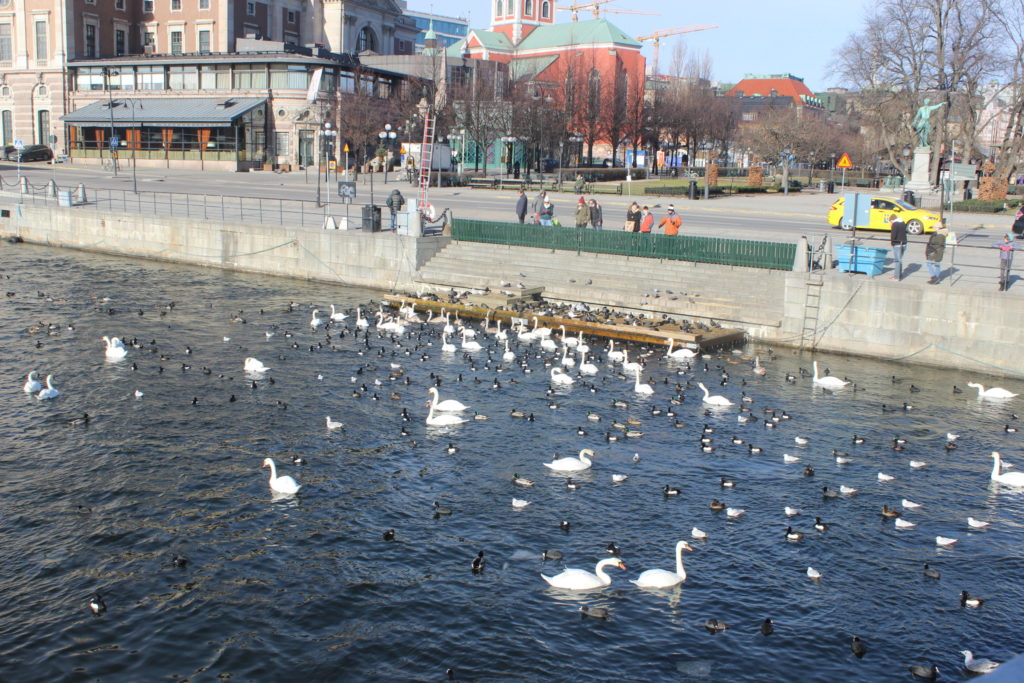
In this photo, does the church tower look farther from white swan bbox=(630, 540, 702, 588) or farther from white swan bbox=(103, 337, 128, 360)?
white swan bbox=(630, 540, 702, 588)

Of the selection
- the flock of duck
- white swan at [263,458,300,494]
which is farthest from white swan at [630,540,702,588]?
white swan at [263,458,300,494]

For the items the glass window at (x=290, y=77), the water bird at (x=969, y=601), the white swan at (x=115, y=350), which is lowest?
the water bird at (x=969, y=601)

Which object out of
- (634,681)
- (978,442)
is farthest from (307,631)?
(978,442)

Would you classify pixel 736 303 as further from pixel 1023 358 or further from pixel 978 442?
pixel 978 442

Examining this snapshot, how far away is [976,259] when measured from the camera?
3619cm

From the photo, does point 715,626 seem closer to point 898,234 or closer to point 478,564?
point 478,564

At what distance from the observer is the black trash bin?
41.5 meters

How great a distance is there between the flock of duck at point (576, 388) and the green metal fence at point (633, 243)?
5.66 meters

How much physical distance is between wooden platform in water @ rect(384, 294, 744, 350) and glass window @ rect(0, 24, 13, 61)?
8348cm

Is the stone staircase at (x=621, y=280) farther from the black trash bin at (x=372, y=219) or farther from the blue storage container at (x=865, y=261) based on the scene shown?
the black trash bin at (x=372, y=219)

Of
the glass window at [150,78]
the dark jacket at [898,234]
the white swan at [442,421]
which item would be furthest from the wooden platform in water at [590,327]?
the glass window at [150,78]

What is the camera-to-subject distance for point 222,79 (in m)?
88.8

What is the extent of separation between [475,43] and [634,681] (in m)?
138

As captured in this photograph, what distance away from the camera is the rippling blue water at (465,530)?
13.2 metres
